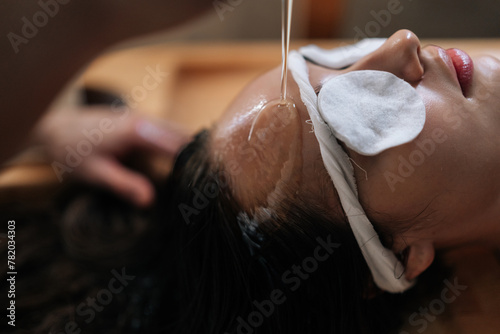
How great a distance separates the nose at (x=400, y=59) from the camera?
698mm

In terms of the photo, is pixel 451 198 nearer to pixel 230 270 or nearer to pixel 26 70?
pixel 230 270

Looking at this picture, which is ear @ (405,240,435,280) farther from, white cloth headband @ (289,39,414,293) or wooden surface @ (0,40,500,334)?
wooden surface @ (0,40,500,334)

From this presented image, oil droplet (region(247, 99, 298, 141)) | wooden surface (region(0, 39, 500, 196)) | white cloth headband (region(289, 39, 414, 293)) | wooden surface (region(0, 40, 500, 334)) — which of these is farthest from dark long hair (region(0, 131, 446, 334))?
wooden surface (region(0, 39, 500, 196))

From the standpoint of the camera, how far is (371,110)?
0.67 meters

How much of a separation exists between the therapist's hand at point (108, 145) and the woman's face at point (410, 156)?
0.50 m

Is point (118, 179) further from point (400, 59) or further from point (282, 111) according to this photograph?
point (400, 59)

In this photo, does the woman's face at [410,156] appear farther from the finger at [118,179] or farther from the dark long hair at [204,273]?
the finger at [118,179]

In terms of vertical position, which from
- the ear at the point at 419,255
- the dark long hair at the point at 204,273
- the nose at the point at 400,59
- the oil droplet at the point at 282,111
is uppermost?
the oil droplet at the point at 282,111

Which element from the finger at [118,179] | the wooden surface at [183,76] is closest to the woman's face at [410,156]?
the finger at [118,179]

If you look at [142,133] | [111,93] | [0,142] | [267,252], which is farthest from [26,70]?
[111,93]

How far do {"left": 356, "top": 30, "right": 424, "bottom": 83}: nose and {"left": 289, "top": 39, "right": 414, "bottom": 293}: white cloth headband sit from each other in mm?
75

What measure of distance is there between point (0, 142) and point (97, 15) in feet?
1.02

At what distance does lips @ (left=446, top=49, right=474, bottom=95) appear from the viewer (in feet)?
2.35

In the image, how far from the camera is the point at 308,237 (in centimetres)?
72
